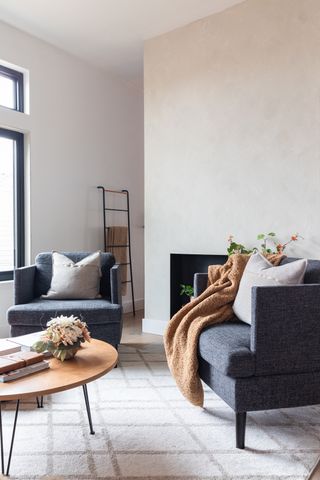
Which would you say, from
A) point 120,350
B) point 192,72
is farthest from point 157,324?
point 192,72

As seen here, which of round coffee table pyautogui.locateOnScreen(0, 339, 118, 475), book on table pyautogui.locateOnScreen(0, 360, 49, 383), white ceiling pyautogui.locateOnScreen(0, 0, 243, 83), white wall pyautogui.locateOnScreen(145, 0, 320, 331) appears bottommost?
round coffee table pyautogui.locateOnScreen(0, 339, 118, 475)

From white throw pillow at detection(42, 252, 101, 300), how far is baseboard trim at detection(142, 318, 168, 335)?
973 mm

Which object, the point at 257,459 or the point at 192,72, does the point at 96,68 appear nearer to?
the point at 192,72

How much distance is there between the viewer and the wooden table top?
153 centimetres

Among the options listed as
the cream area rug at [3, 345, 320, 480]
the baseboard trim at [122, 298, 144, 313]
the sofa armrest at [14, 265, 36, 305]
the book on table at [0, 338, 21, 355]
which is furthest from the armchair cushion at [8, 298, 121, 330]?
the baseboard trim at [122, 298, 144, 313]

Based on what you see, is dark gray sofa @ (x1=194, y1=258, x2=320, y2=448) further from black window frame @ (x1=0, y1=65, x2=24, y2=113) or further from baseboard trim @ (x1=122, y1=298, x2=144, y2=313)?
baseboard trim @ (x1=122, y1=298, x2=144, y2=313)

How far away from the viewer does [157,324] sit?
4145mm

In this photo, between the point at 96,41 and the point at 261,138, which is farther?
the point at 96,41

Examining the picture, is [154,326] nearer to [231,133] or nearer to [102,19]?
[231,133]

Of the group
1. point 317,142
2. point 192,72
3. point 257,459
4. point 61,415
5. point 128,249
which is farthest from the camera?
point 128,249

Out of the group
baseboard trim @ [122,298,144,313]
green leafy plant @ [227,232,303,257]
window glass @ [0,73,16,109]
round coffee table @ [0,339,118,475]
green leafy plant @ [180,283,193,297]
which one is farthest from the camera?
baseboard trim @ [122,298,144,313]

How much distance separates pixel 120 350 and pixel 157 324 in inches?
29.1

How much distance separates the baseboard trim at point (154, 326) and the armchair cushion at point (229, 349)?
1830mm

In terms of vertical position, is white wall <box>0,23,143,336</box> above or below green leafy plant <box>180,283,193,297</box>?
above
